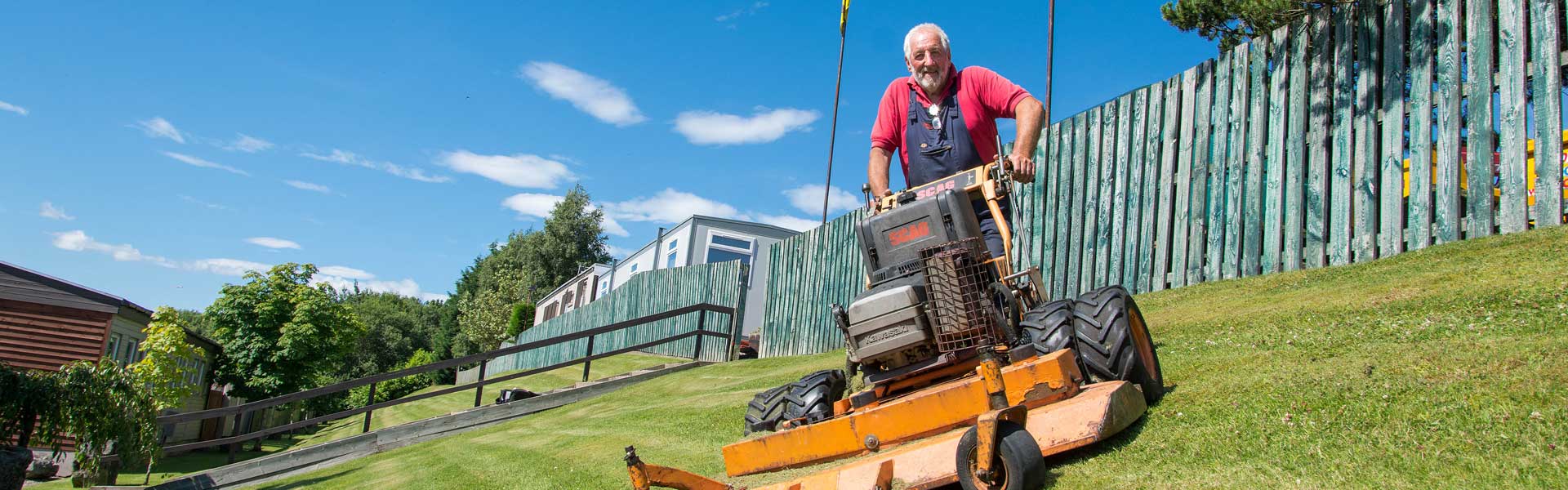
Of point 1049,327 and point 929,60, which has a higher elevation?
point 929,60

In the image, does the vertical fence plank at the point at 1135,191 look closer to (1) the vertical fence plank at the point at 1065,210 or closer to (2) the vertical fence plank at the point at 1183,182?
(2) the vertical fence plank at the point at 1183,182

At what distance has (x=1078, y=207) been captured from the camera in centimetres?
956

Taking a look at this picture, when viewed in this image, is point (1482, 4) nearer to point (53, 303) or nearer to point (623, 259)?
point (53, 303)

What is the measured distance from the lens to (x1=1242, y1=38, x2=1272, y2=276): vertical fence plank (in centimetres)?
783

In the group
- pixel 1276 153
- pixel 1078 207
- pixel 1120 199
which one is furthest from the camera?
pixel 1078 207

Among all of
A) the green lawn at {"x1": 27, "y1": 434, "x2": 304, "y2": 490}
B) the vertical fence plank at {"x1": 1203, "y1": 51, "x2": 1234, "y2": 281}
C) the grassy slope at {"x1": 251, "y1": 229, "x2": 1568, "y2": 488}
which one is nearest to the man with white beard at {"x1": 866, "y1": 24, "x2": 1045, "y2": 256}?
the grassy slope at {"x1": 251, "y1": 229, "x2": 1568, "y2": 488}

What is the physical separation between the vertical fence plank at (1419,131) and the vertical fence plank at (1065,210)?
3.28 meters

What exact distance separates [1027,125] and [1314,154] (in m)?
4.33

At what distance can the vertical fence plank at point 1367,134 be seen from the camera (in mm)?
6957

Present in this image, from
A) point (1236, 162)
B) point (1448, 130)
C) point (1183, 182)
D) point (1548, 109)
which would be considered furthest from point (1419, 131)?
point (1183, 182)

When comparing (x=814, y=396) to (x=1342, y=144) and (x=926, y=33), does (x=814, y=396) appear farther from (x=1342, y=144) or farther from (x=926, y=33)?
(x=1342, y=144)

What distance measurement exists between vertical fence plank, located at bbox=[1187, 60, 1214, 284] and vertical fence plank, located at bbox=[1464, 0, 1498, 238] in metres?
2.08

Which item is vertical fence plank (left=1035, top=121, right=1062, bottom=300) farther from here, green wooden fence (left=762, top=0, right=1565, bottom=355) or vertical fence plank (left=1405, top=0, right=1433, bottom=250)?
vertical fence plank (left=1405, top=0, right=1433, bottom=250)

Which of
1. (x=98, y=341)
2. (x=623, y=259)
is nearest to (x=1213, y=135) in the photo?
(x=98, y=341)
